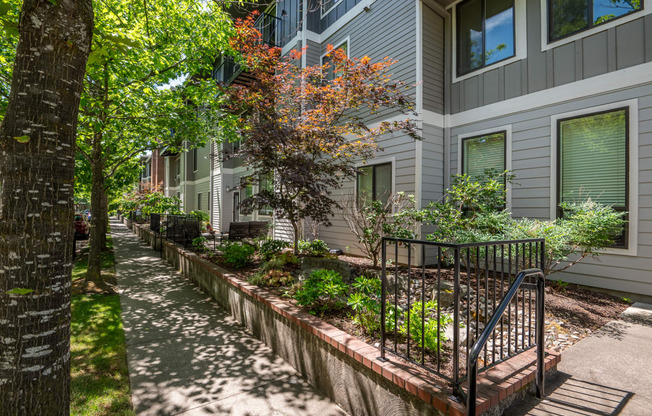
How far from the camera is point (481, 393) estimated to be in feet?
7.30

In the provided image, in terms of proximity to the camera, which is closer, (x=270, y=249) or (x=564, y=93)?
(x=564, y=93)

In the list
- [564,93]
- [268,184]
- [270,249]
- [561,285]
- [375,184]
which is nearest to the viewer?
[561,285]

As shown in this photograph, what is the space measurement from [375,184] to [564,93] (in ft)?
14.1

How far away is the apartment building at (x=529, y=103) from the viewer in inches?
203

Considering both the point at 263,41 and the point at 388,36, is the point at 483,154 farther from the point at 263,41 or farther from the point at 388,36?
the point at 263,41

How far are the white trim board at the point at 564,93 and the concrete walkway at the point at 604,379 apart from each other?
147 inches

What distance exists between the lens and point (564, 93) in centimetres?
593

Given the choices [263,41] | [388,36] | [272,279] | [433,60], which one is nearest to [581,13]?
[433,60]

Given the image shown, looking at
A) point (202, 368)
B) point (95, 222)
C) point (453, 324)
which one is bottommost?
point (202, 368)

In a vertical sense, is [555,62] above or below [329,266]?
above

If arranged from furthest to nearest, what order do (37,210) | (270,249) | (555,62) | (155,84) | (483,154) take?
(155,84), (270,249), (483,154), (555,62), (37,210)

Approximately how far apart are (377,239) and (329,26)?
24.9 ft

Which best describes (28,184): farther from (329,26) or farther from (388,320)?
(329,26)

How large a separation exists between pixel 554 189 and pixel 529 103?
176cm
